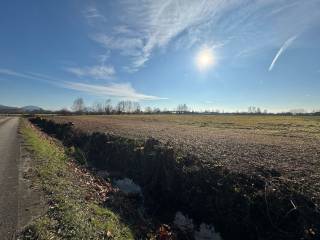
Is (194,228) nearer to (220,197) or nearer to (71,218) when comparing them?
(220,197)

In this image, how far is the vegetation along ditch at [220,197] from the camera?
757 centimetres

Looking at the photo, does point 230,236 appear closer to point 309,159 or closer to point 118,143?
point 309,159

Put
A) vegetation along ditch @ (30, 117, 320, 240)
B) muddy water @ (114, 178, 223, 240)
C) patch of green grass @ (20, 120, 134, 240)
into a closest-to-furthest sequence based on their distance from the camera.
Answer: patch of green grass @ (20, 120, 134, 240), vegetation along ditch @ (30, 117, 320, 240), muddy water @ (114, 178, 223, 240)

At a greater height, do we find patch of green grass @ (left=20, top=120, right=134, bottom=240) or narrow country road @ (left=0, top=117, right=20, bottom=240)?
narrow country road @ (left=0, top=117, right=20, bottom=240)

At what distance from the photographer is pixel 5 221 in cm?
691

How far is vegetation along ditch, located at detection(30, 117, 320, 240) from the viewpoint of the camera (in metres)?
7.57

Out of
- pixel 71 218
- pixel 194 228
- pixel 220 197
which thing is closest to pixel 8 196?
pixel 71 218

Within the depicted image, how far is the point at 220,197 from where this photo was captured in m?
9.64

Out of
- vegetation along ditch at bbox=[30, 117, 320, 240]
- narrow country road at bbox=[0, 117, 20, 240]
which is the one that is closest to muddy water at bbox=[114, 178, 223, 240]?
vegetation along ditch at bbox=[30, 117, 320, 240]

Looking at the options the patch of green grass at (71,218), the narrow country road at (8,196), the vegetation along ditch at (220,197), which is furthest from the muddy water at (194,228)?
the narrow country road at (8,196)

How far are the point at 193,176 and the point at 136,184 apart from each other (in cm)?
404

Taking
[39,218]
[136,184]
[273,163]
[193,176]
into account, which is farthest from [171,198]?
[39,218]

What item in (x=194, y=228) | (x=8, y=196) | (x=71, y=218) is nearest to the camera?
(x=71, y=218)

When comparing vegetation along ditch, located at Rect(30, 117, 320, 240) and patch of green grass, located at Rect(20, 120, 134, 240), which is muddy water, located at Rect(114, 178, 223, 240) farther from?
patch of green grass, located at Rect(20, 120, 134, 240)
